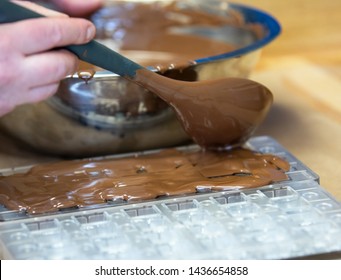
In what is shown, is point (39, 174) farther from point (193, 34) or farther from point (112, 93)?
point (193, 34)

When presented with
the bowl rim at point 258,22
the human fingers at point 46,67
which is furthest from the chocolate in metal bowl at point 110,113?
the human fingers at point 46,67

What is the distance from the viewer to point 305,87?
1.35 metres

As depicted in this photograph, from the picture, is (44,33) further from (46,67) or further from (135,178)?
(135,178)

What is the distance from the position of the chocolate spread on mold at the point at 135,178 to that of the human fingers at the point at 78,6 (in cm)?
32

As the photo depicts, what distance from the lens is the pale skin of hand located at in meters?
0.81

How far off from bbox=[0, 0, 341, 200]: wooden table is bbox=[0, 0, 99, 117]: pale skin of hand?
0.26m

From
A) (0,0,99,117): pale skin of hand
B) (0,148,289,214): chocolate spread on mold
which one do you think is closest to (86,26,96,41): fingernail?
(0,0,99,117): pale skin of hand

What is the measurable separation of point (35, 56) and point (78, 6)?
1.37 ft

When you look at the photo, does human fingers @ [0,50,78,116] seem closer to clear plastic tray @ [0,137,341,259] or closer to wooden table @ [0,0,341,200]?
clear plastic tray @ [0,137,341,259]

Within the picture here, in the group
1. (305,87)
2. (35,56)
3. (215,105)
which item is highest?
(35,56)

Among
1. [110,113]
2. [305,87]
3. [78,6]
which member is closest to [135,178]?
[110,113]

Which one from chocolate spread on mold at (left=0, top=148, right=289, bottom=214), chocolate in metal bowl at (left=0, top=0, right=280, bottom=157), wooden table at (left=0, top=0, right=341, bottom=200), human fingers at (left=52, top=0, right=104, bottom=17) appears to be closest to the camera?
chocolate spread on mold at (left=0, top=148, right=289, bottom=214)

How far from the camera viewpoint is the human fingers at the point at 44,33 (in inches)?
32.1

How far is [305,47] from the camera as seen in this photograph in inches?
63.2
